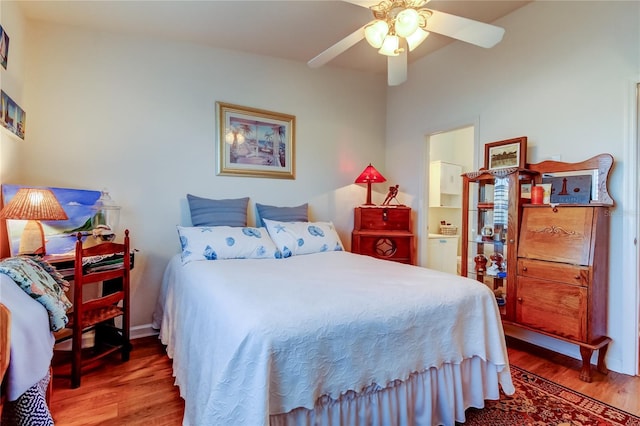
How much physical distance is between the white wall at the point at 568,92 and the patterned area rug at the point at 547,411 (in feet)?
Result: 2.02

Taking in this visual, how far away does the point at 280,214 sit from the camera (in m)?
3.15

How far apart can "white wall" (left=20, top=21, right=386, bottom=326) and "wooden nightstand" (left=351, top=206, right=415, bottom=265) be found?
487 millimetres

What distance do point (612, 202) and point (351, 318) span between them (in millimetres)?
2108

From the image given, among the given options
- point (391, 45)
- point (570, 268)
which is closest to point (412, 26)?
point (391, 45)

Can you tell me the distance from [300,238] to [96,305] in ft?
5.01

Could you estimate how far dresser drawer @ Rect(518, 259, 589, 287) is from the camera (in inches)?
80.7

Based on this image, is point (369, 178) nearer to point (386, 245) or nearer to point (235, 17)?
point (386, 245)

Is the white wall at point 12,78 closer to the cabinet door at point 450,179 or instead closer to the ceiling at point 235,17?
the ceiling at point 235,17

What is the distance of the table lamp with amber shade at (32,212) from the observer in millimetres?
1812

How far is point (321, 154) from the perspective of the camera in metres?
3.58

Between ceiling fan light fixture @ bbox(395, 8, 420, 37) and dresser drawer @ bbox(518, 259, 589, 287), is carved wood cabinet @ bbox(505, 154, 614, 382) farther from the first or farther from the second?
ceiling fan light fixture @ bbox(395, 8, 420, 37)

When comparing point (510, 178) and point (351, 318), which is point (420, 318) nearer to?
point (351, 318)

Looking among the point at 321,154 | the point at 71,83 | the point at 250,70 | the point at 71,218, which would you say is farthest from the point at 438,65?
the point at 71,218

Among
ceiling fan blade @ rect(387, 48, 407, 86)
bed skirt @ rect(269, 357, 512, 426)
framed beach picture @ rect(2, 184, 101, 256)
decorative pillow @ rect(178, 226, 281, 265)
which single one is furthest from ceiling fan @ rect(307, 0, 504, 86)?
framed beach picture @ rect(2, 184, 101, 256)
